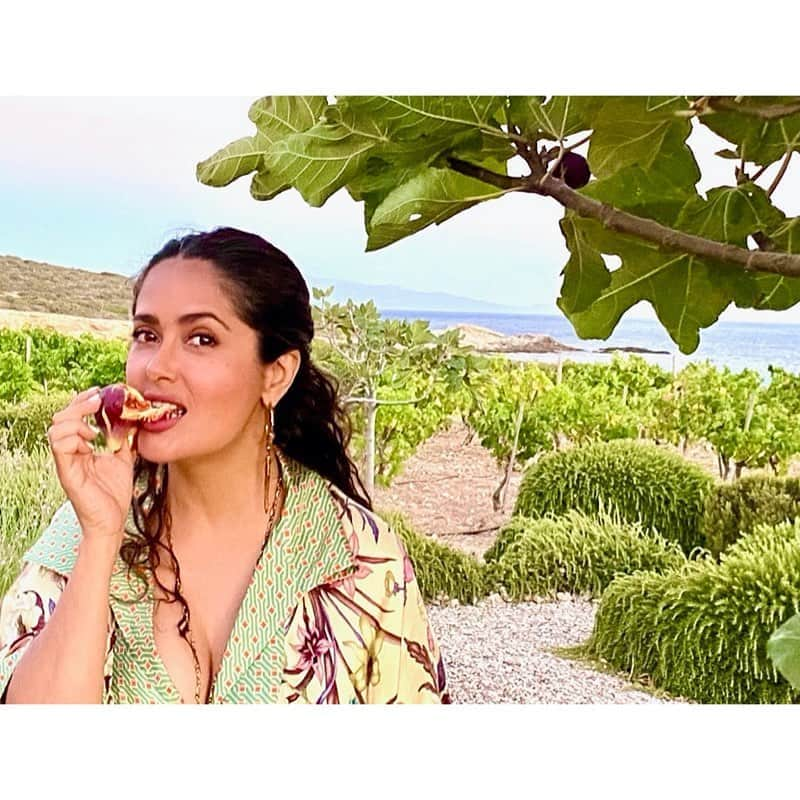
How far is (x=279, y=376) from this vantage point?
7.26ft

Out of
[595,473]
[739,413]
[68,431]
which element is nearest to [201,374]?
[68,431]

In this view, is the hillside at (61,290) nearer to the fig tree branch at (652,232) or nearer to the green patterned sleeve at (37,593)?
the green patterned sleeve at (37,593)

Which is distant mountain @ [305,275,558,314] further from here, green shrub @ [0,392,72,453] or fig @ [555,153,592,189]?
fig @ [555,153,592,189]

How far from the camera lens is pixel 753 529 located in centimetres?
249

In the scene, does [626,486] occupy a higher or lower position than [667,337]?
lower

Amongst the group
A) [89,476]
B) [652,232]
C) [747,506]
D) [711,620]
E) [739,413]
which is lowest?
[711,620]

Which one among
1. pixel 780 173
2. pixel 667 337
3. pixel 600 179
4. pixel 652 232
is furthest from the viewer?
pixel 667 337

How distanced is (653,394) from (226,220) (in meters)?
0.98

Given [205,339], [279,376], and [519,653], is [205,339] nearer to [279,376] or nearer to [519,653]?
[279,376]

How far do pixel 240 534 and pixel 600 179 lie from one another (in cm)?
144

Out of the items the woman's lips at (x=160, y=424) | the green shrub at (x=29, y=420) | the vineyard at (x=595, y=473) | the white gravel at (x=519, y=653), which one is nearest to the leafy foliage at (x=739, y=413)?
the vineyard at (x=595, y=473)
